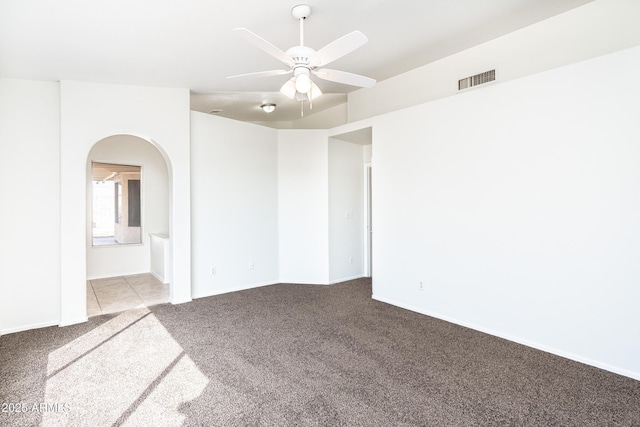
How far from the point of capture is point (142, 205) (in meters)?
6.60

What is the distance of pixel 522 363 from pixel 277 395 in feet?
7.09

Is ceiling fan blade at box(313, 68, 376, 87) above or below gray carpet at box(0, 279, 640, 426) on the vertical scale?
above

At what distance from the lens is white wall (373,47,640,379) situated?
2660 mm

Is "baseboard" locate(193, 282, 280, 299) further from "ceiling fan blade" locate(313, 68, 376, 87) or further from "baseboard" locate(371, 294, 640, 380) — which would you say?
"ceiling fan blade" locate(313, 68, 376, 87)

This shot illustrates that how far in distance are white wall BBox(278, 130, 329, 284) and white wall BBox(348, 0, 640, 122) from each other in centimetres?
156

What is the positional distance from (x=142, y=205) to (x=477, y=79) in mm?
6382

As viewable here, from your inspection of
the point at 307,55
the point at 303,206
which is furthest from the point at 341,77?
the point at 303,206

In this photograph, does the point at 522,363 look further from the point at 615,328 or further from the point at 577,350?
the point at 615,328

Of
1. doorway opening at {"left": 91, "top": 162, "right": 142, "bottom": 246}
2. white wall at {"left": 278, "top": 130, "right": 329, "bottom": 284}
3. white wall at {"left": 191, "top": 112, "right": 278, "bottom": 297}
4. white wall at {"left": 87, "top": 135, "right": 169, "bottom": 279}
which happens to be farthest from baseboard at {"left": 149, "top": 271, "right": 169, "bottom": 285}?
white wall at {"left": 278, "top": 130, "right": 329, "bottom": 284}

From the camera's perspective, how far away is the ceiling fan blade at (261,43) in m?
2.08

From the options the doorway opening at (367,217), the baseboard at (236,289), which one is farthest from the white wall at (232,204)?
the doorway opening at (367,217)

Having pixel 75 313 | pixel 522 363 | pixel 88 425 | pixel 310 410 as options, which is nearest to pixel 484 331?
pixel 522 363

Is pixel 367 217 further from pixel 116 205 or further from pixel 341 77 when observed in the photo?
pixel 116 205

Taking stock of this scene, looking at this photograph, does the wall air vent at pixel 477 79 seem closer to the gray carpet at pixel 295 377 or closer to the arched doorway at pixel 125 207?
the gray carpet at pixel 295 377
